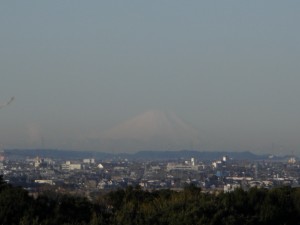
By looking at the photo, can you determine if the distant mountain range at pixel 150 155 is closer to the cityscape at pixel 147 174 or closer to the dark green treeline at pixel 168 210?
the cityscape at pixel 147 174

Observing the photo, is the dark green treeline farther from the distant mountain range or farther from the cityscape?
the distant mountain range

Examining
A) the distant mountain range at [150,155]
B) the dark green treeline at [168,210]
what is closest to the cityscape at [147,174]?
the distant mountain range at [150,155]

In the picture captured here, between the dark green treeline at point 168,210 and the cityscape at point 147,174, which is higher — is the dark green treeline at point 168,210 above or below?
below

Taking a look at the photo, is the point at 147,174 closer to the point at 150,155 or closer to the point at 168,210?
the point at 150,155

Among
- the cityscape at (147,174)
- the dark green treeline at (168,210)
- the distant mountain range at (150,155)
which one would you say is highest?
the distant mountain range at (150,155)

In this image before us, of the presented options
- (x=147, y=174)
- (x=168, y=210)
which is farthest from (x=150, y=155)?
(x=168, y=210)

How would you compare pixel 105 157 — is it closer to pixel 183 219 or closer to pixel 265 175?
pixel 265 175

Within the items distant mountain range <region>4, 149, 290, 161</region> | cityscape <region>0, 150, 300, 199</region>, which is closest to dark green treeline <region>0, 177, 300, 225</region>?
cityscape <region>0, 150, 300, 199</region>

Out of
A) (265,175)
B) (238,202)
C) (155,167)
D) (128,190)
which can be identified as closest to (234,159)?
(155,167)

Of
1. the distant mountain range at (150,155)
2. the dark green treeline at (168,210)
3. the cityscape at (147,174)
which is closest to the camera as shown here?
the dark green treeline at (168,210)
